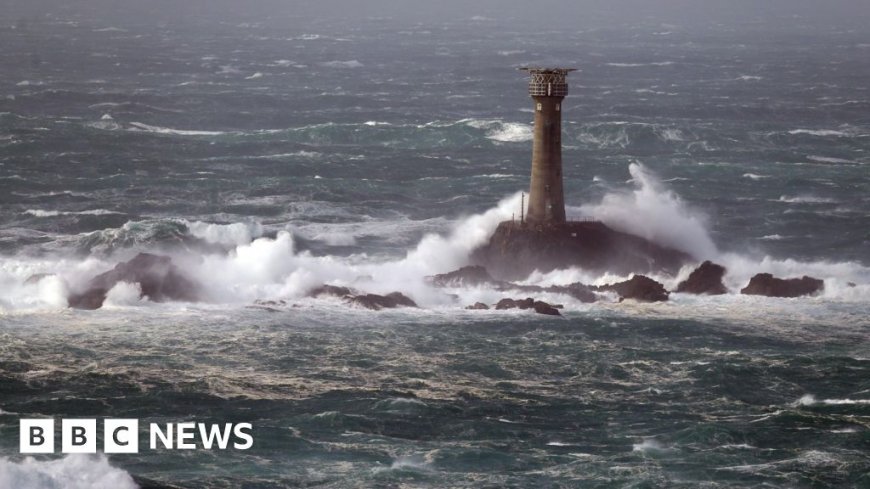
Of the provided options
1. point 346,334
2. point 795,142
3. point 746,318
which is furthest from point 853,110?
point 346,334

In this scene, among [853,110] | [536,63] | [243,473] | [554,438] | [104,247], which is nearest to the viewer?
[243,473]

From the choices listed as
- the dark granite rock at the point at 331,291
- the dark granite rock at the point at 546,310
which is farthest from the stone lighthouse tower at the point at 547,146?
the dark granite rock at the point at 331,291

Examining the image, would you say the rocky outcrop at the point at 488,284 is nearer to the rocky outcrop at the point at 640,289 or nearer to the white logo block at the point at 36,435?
Answer: the rocky outcrop at the point at 640,289

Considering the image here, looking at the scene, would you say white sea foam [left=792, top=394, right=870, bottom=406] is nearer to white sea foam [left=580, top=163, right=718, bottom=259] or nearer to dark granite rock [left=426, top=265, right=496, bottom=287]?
dark granite rock [left=426, top=265, right=496, bottom=287]

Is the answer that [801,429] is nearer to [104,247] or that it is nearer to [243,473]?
[243,473]

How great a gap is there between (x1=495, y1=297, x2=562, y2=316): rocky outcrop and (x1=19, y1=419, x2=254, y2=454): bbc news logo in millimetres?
18205

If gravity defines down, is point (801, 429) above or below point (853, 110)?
below

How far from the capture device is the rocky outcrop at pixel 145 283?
7019 centimetres

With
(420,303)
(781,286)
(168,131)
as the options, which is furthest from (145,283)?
(168,131)

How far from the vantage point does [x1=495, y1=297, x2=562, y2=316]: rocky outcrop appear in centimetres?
6919

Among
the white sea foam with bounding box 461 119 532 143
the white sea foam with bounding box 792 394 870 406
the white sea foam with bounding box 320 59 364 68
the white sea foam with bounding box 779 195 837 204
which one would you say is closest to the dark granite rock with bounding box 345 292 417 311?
the white sea foam with bounding box 792 394 870 406

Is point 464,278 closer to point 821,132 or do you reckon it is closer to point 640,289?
point 640,289

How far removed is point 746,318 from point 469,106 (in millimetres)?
71750

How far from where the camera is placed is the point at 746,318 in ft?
225
